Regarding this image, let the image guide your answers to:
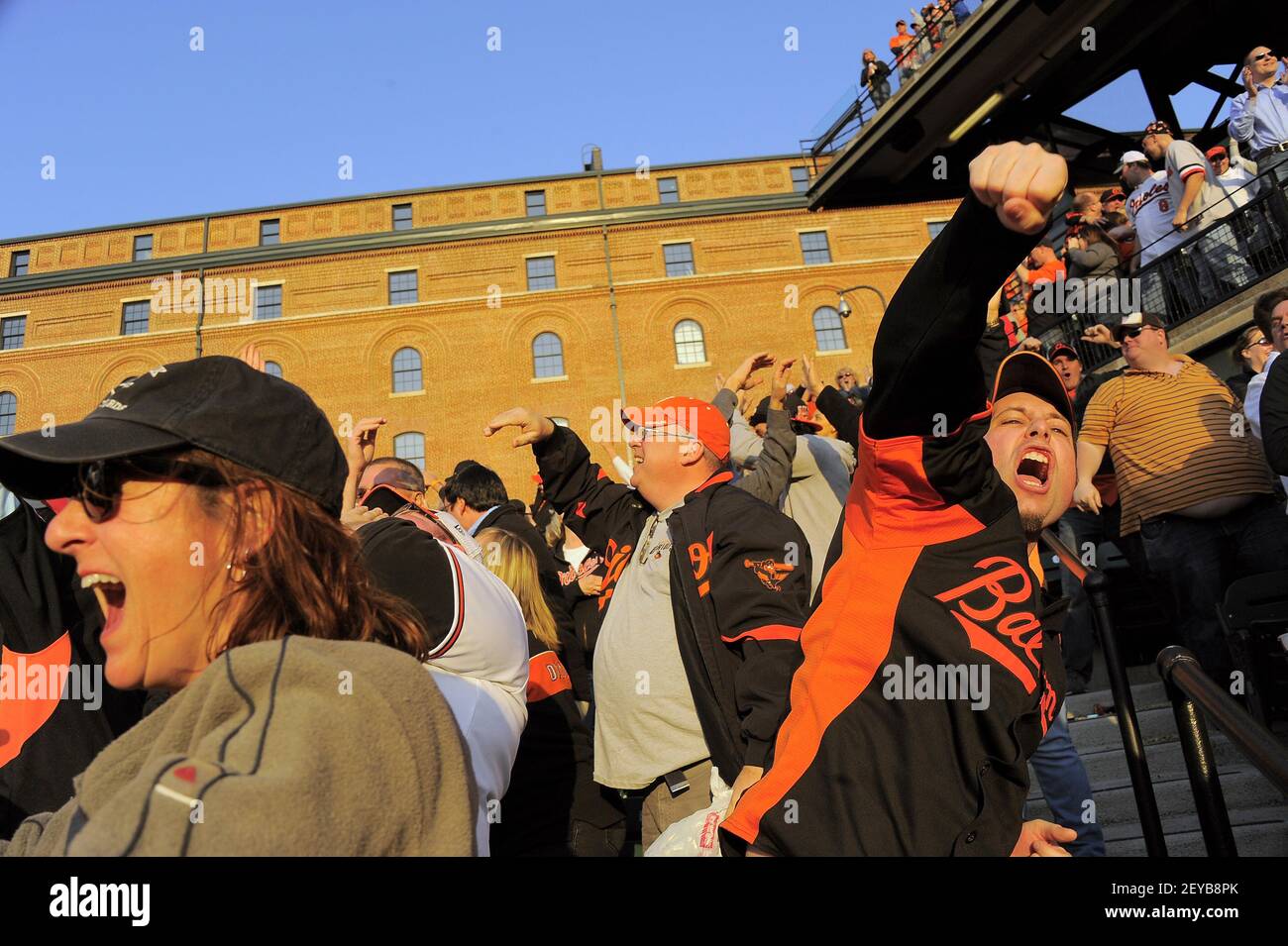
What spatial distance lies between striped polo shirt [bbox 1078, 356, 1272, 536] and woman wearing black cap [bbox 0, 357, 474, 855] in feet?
18.1

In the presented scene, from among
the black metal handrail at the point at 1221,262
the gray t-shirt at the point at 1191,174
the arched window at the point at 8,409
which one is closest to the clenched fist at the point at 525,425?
the black metal handrail at the point at 1221,262

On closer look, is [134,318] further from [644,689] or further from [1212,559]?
[1212,559]

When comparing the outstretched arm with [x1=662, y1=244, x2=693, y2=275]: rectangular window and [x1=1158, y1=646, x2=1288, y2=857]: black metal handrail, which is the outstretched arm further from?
[x1=662, y1=244, x2=693, y2=275]: rectangular window

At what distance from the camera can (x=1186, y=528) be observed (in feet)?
18.0

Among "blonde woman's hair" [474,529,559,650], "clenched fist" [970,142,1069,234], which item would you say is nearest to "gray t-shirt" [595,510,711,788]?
"blonde woman's hair" [474,529,559,650]

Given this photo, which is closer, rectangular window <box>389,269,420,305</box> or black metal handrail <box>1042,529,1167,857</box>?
black metal handrail <box>1042,529,1167,857</box>

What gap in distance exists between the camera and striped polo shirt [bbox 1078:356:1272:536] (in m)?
5.41

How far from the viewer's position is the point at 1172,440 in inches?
222

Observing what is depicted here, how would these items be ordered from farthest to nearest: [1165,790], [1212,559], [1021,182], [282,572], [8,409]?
1. [8,409]
2. [1212,559]
3. [1165,790]
4. [282,572]
5. [1021,182]

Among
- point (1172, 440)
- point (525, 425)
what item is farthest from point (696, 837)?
point (1172, 440)

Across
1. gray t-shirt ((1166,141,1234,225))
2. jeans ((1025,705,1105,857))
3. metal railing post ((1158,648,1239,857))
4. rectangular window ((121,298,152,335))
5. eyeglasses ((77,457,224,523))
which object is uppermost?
rectangular window ((121,298,152,335))

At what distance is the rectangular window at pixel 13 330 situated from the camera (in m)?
34.4

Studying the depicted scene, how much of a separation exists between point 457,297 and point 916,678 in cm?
3490

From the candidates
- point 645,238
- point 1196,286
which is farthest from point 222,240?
point 1196,286
